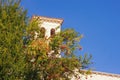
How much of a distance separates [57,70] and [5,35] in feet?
12.0

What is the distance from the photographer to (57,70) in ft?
75.9

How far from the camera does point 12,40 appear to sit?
858 inches

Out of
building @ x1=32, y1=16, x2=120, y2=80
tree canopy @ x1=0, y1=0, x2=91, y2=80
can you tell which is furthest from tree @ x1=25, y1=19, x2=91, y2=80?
building @ x1=32, y1=16, x2=120, y2=80

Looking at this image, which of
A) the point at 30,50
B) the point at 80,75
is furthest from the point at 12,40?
the point at 80,75

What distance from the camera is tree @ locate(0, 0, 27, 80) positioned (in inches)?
821

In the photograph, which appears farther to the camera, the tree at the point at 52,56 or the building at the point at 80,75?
the building at the point at 80,75

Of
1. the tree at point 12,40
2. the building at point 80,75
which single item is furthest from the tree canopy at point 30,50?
the building at point 80,75

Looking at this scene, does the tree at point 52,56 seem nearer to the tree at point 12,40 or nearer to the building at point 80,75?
the tree at point 12,40

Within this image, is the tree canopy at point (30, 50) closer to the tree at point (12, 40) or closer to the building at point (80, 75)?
the tree at point (12, 40)

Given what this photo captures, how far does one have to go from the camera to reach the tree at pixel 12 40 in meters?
20.8

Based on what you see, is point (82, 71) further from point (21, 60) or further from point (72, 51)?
point (21, 60)

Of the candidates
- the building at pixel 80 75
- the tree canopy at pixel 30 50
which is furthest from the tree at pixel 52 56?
the building at pixel 80 75

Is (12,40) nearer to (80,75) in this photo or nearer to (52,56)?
(52,56)

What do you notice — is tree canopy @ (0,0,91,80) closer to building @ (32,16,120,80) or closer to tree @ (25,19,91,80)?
tree @ (25,19,91,80)
